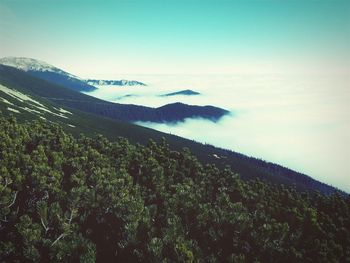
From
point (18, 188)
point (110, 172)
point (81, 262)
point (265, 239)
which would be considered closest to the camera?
point (81, 262)

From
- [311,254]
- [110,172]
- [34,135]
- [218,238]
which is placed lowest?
[311,254]

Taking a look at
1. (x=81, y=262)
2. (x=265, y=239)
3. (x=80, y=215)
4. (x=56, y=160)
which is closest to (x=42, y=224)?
(x=80, y=215)

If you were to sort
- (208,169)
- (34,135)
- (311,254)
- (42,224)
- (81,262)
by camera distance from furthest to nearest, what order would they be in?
(208,169) → (34,135) → (311,254) → (42,224) → (81,262)

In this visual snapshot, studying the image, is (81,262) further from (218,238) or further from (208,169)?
(208,169)

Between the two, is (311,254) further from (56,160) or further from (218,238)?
(56,160)

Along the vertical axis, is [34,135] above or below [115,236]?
above

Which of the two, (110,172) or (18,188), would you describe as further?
(110,172)

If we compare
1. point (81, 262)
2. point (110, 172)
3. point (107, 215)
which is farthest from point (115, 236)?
point (110, 172)
